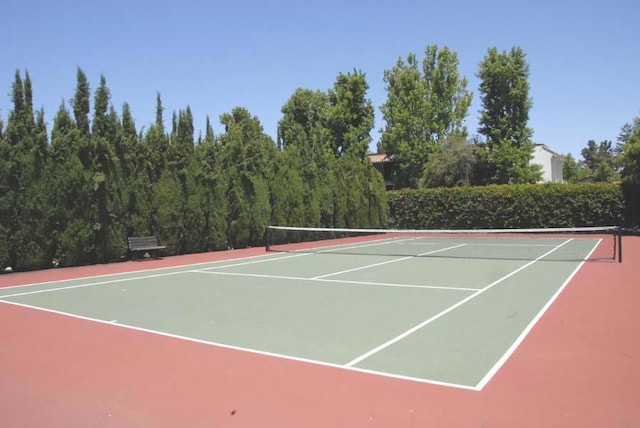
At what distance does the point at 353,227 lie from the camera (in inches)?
1037

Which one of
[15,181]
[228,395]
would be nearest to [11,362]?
[228,395]

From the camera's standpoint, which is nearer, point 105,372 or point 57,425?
point 57,425

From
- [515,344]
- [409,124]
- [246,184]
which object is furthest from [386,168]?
[515,344]

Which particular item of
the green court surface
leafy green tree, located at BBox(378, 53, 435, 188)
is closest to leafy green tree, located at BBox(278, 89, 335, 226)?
the green court surface

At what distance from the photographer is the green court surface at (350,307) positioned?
17.5 feet

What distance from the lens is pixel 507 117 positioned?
40.0 meters

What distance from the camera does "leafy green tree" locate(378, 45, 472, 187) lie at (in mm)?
43031

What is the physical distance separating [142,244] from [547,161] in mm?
46325

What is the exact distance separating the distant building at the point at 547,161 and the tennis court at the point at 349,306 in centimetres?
3842

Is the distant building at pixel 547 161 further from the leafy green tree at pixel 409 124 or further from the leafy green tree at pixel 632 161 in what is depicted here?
the leafy green tree at pixel 632 161

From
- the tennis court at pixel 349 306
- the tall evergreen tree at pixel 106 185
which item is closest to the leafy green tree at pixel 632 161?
the tennis court at pixel 349 306

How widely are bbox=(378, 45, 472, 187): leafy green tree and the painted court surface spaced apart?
33249mm

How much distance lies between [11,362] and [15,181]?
9.51 m

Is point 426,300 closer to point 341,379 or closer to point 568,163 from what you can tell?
point 341,379
